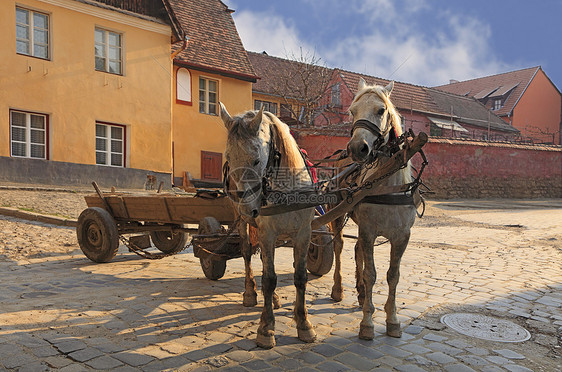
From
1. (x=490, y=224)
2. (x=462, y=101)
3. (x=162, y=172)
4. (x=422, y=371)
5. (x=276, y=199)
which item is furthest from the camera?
(x=462, y=101)

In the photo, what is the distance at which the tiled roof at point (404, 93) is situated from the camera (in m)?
29.3

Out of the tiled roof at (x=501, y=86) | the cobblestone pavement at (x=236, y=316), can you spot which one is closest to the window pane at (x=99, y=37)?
the cobblestone pavement at (x=236, y=316)

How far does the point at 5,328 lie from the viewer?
11.8 feet

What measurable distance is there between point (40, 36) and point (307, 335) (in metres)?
14.5

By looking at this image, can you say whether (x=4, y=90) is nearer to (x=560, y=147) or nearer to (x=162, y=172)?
(x=162, y=172)

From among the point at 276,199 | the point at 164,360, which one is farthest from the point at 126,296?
the point at 276,199

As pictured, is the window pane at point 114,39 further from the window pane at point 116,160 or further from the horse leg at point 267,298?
the horse leg at point 267,298

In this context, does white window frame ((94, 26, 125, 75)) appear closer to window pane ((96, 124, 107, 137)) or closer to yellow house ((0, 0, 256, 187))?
yellow house ((0, 0, 256, 187))

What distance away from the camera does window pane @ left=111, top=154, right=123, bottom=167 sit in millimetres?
15617

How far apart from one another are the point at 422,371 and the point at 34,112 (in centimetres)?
1446

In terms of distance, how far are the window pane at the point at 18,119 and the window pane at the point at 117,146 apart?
2870mm

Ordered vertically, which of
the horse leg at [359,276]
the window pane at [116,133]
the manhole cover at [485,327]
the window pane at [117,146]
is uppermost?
the window pane at [116,133]

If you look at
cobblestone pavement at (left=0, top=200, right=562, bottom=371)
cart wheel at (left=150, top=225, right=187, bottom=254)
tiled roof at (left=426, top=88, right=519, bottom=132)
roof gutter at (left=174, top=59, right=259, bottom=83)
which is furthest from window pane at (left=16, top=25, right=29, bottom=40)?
tiled roof at (left=426, top=88, right=519, bottom=132)

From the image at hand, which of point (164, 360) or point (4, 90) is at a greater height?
point (4, 90)
